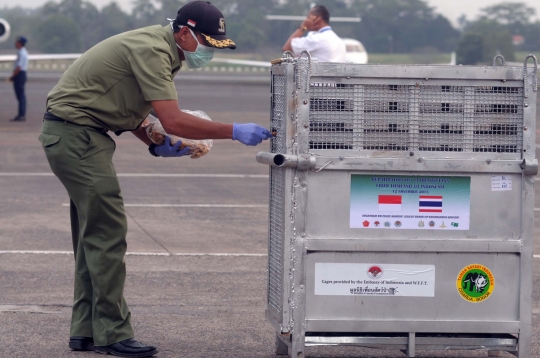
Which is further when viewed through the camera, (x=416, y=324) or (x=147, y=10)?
(x=147, y=10)

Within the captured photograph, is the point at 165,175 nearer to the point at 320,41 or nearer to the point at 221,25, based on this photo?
the point at 320,41

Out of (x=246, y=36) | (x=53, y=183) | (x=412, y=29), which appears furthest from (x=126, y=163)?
(x=412, y=29)

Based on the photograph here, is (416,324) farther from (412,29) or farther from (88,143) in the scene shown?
(412,29)

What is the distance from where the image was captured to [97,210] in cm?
483

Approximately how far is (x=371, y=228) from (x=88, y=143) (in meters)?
1.59

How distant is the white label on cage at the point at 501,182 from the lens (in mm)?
4434

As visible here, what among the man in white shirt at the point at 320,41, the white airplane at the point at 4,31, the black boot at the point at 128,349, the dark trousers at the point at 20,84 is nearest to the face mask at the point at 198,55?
the black boot at the point at 128,349

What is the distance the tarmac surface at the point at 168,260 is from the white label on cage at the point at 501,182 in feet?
3.79

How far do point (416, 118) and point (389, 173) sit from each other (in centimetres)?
30

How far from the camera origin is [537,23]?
128875 mm

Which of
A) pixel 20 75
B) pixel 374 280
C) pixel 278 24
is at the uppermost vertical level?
pixel 278 24

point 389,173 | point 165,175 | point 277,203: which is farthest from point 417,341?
point 165,175

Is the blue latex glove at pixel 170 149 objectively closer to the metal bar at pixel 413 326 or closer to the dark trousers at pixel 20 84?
the metal bar at pixel 413 326

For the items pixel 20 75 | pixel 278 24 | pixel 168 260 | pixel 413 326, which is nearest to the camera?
pixel 413 326
